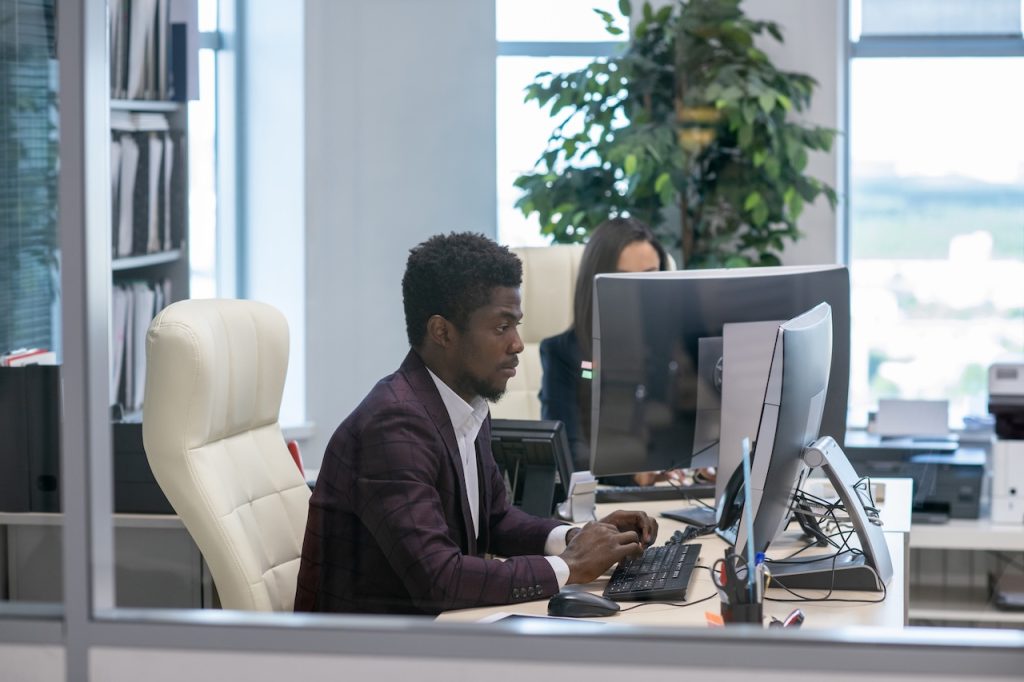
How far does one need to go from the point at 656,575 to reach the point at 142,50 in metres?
2.24

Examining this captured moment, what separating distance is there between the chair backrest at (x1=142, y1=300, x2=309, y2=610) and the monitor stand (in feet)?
2.83

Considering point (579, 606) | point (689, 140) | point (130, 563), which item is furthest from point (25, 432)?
point (689, 140)

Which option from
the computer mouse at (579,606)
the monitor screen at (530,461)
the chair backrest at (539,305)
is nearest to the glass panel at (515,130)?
the chair backrest at (539,305)

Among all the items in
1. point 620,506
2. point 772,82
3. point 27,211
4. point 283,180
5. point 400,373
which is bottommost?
point 620,506

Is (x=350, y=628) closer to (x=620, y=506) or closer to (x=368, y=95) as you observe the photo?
(x=620, y=506)

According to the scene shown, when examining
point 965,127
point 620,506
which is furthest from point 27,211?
point 965,127

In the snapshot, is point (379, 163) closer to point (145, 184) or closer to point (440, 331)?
point (145, 184)

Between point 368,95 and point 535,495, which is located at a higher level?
point 368,95

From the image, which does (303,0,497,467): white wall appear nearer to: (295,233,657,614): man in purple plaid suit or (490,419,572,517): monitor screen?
(490,419,572,517): monitor screen

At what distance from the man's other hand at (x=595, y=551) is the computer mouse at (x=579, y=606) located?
131mm

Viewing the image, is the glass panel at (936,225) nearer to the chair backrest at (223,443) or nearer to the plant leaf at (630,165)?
the plant leaf at (630,165)

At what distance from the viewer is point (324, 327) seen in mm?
4004

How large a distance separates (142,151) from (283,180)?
79cm

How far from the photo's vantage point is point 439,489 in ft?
6.02
